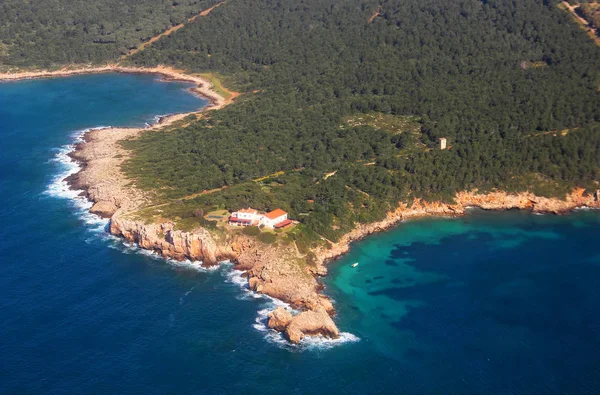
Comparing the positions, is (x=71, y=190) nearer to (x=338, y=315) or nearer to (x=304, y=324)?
(x=304, y=324)

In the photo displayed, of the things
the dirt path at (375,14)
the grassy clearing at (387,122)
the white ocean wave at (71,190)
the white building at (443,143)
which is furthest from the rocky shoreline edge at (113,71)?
the white building at (443,143)

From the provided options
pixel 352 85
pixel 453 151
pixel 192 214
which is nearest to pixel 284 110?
pixel 352 85

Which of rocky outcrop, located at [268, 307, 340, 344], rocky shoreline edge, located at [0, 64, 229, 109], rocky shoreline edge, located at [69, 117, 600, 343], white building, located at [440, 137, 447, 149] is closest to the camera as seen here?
rocky outcrop, located at [268, 307, 340, 344]

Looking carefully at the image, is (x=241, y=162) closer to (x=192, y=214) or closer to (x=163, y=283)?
(x=192, y=214)

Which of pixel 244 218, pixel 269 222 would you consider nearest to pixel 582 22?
pixel 269 222

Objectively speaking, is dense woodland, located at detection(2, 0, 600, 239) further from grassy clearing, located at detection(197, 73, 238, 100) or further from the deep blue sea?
the deep blue sea

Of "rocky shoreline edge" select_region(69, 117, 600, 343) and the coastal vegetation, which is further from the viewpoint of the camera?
the coastal vegetation

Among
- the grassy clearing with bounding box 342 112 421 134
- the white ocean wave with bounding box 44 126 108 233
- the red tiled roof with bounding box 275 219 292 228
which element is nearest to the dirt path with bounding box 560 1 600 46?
the grassy clearing with bounding box 342 112 421 134
